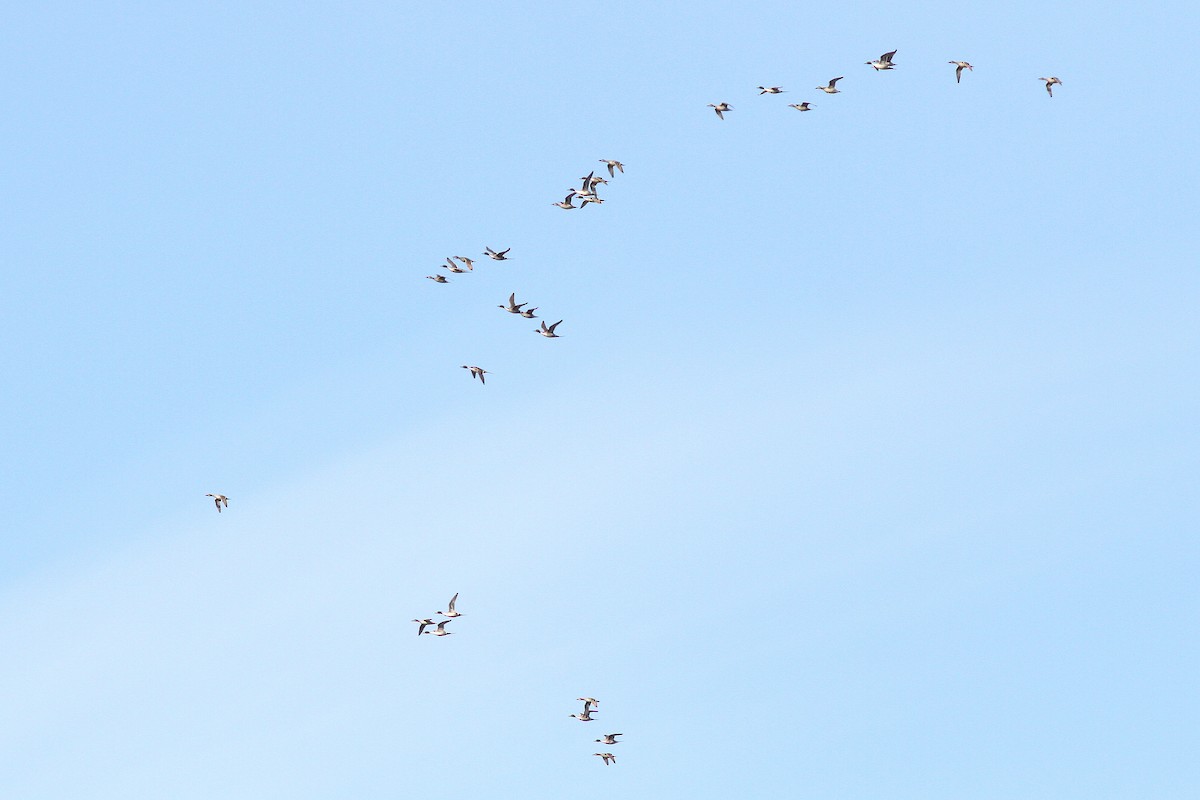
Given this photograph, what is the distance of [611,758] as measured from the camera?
14625 centimetres

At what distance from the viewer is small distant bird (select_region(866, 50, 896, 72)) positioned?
449ft

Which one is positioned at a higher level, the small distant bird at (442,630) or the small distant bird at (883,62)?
the small distant bird at (883,62)

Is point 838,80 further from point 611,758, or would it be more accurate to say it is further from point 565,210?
point 611,758

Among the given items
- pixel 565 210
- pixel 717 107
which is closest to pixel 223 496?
pixel 565 210

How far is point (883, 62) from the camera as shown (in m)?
137

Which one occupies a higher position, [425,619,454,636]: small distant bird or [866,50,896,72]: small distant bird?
[866,50,896,72]: small distant bird

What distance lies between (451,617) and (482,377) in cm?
1634

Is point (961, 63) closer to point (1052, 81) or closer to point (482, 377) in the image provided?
point (1052, 81)

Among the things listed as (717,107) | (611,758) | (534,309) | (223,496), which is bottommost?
(611,758)

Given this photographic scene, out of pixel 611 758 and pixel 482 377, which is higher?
pixel 482 377

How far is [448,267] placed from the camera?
495 feet

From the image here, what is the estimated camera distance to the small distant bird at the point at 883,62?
137m

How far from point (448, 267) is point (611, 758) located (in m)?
34.6

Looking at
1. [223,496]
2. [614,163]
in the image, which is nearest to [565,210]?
[614,163]
